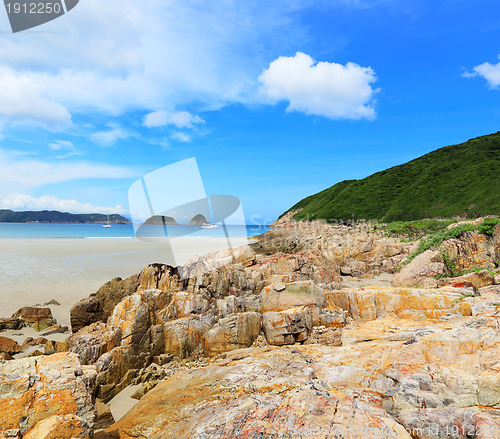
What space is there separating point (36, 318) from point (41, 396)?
1333 centimetres

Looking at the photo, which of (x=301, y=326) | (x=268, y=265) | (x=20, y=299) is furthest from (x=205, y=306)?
(x=20, y=299)

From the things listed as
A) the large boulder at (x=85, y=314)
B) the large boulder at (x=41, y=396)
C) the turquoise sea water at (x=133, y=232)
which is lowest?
the large boulder at (x=85, y=314)

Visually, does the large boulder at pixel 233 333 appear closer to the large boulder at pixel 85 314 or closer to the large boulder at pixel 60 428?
the large boulder at pixel 60 428

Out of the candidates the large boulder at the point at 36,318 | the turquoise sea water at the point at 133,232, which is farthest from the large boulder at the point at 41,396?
the large boulder at the point at 36,318

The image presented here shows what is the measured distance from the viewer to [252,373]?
324 inches

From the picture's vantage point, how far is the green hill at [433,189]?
6406 cm

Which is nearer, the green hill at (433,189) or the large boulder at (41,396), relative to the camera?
the large boulder at (41,396)

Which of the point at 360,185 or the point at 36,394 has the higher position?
the point at 360,185

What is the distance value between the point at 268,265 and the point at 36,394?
1363cm

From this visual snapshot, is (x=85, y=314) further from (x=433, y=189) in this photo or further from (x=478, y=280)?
(x=433, y=189)

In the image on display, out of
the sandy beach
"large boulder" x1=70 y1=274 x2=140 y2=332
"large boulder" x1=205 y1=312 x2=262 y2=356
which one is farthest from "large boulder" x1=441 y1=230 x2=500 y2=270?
"large boulder" x1=70 y1=274 x2=140 y2=332

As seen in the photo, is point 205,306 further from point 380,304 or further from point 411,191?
point 411,191

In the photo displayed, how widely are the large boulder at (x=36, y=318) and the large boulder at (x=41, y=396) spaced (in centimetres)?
1188

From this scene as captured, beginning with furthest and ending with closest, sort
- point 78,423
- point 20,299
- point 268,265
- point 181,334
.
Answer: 1. point 20,299
2. point 268,265
3. point 181,334
4. point 78,423
